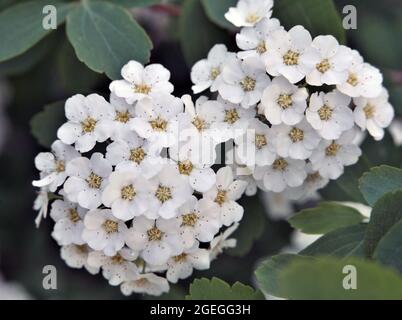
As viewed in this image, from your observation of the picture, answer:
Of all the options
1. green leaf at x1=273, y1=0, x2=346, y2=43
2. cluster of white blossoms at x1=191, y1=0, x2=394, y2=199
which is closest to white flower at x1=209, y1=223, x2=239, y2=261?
cluster of white blossoms at x1=191, y1=0, x2=394, y2=199

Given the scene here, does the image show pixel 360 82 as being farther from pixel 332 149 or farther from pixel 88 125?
pixel 88 125

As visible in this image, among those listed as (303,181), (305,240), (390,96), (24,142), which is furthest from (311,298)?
(24,142)

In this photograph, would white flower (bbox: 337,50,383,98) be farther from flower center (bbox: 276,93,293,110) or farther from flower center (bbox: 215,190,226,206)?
flower center (bbox: 215,190,226,206)

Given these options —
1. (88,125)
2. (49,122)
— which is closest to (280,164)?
(88,125)

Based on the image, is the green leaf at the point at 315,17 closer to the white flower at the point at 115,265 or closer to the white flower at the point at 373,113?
the white flower at the point at 373,113

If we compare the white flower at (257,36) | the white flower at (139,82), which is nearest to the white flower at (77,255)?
the white flower at (139,82)

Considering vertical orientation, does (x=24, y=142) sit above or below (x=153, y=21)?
below
